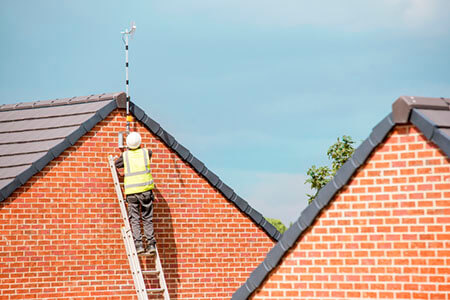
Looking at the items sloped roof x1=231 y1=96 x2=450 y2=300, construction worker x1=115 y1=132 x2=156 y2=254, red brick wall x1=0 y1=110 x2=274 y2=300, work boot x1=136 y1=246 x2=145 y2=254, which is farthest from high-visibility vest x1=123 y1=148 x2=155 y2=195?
sloped roof x1=231 y1=96 x2=450 y2=300

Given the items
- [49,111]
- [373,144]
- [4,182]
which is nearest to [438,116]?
[373,144]

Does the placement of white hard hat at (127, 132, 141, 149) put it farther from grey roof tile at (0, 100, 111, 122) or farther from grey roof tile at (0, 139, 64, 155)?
grey roof tile at (0, 139, 64, 155)

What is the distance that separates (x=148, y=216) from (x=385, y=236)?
21.6 feet

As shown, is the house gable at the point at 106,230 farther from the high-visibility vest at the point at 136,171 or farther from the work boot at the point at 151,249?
the high-visibility vest at the point at 136,171

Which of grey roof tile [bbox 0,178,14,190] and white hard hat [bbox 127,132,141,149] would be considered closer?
grey roof tile [bbox 0,178,14,190]

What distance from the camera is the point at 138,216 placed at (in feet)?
50.0

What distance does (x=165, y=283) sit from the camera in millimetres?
15234

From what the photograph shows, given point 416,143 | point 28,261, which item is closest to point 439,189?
point 416,143

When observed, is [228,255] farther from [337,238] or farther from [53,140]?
[337,238]

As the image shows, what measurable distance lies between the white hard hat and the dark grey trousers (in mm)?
976

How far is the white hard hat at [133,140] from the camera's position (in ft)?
49.3

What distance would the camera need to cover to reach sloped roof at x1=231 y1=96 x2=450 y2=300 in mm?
9367

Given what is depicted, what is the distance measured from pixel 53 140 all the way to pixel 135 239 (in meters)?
2.74

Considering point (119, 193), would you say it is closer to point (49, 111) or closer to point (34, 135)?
point (34, 135)
